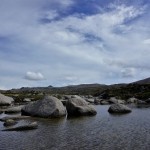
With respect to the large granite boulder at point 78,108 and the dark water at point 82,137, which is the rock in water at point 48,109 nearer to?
the large granite boulder at point 78,108

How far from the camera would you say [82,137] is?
118ft

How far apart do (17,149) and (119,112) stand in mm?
35448

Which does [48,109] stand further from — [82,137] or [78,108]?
[82,137]

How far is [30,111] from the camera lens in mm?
57219

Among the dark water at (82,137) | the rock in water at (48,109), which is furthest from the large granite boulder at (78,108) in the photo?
the dark water at (82,137)

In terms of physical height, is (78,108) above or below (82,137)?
above

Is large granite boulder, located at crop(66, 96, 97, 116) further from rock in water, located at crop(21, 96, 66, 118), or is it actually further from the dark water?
the dark water

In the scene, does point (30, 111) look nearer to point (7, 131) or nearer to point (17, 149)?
point (7, 131)

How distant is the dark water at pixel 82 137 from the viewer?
31209 millimetres

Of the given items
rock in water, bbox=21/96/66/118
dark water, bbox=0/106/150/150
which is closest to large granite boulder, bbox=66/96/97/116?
rock in water, bbox=21/96/66/118

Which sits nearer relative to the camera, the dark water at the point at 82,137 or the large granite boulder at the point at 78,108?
the dark water at the point at 82,137

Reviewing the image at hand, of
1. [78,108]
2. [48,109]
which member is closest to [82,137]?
[48,109]

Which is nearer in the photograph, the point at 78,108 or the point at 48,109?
the point at 48,109

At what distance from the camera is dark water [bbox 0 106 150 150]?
31.2 meters
